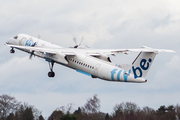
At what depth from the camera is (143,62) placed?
177 feet

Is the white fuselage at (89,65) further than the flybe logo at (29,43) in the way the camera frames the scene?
No

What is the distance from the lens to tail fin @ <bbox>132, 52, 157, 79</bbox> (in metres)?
53.5

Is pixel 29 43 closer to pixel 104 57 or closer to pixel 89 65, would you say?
pixel 104 57

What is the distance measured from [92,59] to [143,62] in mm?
7982

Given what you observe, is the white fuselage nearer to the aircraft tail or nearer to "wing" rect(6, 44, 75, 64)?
"wing" rect(6, 44, 75, 64)

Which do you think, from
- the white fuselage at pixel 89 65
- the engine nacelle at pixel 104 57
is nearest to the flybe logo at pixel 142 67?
the white fuselage at pixel 89 65

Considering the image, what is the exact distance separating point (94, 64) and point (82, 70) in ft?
8.65

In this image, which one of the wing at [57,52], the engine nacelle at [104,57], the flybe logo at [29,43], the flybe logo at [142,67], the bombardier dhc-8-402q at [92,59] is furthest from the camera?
the flybe logo at [29,43]

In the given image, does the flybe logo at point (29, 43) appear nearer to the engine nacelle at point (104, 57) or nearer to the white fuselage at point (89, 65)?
the white fuselage at point (89, 65)

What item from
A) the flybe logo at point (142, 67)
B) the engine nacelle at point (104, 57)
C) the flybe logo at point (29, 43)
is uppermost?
the flybe logo at point (29, 43)

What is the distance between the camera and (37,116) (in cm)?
8400

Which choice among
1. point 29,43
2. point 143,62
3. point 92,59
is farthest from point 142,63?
point 29,43

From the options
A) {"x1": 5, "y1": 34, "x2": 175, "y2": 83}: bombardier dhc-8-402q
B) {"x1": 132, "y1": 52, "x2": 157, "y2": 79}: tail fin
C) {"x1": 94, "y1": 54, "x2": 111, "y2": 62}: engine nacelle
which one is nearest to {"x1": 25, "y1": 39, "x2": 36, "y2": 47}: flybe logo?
{"x1": 5, "y1": 34, "x2": 175, "y2": 83}: bombardier dhc-8-402q

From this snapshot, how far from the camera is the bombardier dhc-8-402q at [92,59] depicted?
5438 cm
